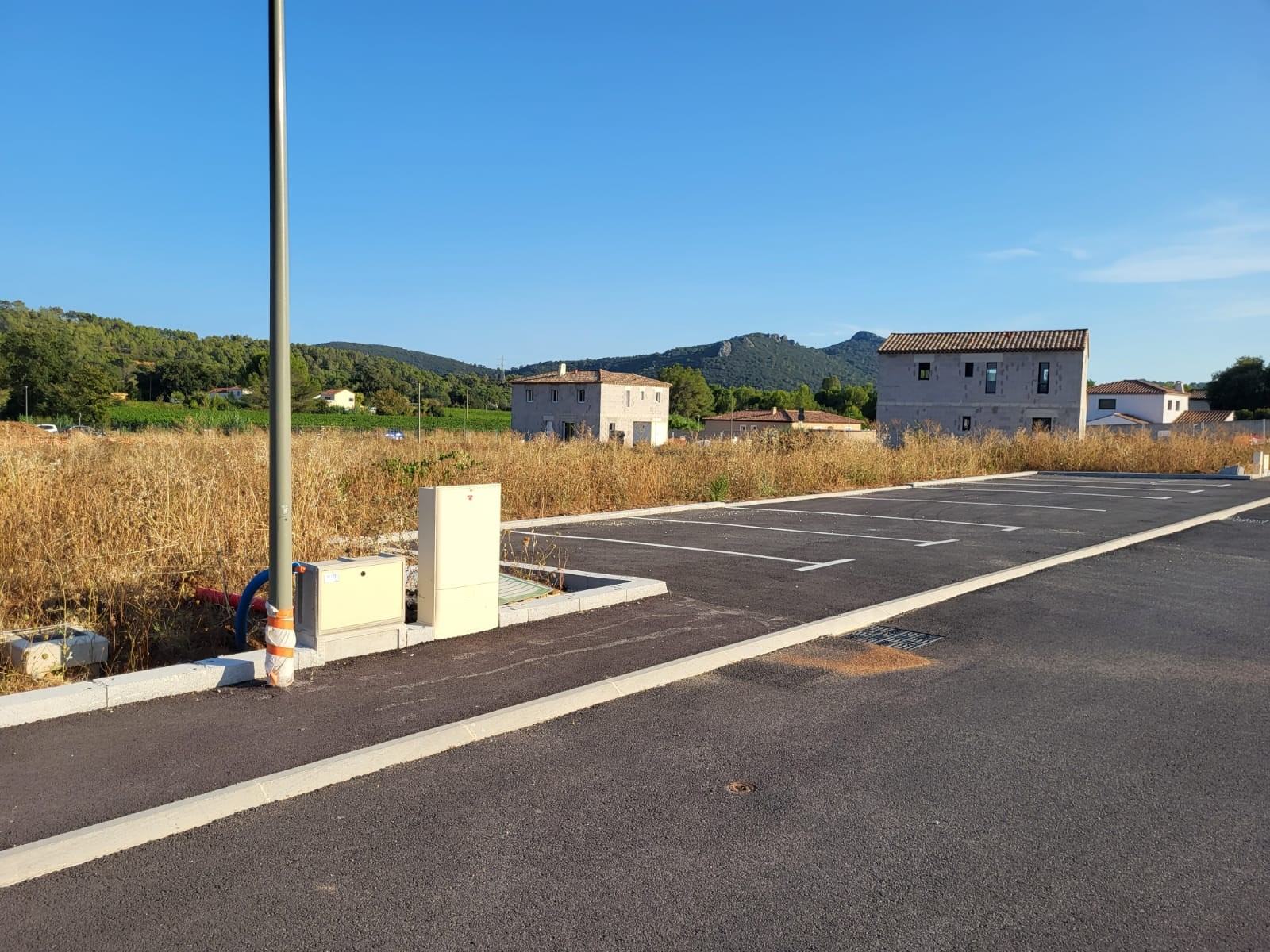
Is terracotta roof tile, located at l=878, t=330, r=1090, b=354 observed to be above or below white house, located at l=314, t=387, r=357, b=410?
above

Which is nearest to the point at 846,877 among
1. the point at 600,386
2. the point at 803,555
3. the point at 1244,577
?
the point at 803,555

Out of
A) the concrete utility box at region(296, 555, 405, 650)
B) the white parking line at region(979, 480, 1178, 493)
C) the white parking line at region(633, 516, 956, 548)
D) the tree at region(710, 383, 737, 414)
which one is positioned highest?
the tree at region(710, 383, 737, 414)

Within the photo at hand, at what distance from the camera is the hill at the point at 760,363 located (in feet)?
568

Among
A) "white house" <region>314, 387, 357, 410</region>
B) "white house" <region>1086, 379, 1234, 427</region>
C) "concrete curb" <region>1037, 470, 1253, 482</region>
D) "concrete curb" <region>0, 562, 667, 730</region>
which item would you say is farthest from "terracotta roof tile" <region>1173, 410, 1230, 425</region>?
"concrete curb" <region>0, 562, 667, 730</region>

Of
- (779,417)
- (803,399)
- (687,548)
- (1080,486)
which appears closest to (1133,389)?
(779,417)

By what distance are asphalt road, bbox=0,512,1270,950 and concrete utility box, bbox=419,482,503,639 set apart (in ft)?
6.16

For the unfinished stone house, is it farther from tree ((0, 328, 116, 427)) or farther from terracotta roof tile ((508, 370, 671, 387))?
tree ((0, 328, 116, 427))

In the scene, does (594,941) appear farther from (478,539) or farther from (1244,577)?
(1244,577)

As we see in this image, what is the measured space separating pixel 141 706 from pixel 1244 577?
37.2 ft

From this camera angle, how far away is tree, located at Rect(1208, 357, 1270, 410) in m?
85.8

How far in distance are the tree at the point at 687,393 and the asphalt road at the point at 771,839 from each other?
121 m

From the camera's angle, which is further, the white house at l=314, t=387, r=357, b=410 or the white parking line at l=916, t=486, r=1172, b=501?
the white house at l=314, t=387, r=357, b=410

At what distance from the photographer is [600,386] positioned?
71812 millimetres

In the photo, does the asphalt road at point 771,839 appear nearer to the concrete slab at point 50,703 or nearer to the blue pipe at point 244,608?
the concrete slab at point 50,703
